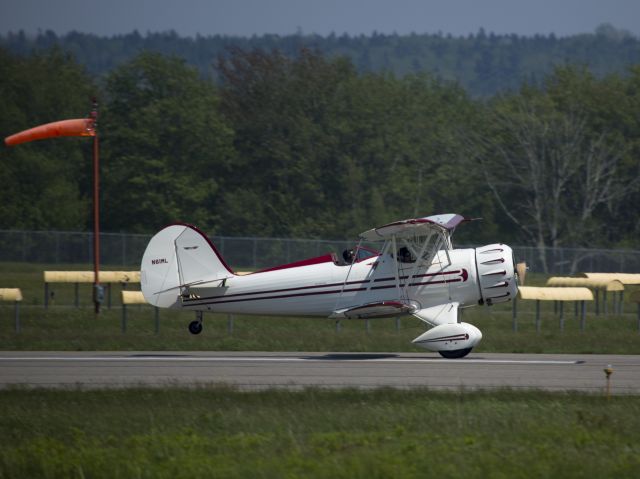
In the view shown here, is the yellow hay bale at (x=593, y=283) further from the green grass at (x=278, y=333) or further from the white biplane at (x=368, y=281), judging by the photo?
the white biplane at (x=368, y=281)

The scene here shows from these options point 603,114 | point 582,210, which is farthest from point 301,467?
point 603,114

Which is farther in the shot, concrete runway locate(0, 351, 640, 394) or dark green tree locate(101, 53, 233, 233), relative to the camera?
dark green tree locate(101, 53, 233, 233)

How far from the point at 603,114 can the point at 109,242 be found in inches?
1227

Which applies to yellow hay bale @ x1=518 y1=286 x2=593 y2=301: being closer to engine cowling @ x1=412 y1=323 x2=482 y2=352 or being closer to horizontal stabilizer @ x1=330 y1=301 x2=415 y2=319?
horizontal stabilizer @ x1=330 y1=301 x2=415 y2=319

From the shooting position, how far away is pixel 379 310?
22578 millimetres

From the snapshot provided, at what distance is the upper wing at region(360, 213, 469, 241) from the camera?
72.4ft

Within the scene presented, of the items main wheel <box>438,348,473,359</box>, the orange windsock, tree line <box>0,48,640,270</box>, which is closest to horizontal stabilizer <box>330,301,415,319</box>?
main wheel <box>438,348,473,359</box>

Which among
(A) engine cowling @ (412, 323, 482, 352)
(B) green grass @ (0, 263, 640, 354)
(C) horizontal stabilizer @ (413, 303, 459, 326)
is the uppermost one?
(C) horizontal stabilizer @ (413, 303, 459, 326)

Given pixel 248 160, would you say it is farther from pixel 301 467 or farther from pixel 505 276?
pixel 301 467

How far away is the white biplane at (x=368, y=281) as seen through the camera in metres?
22.4

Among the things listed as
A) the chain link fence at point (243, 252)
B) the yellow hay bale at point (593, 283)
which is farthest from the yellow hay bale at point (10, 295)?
the chain link fence at point (243, 252)

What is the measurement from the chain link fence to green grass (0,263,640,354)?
1521 centimetres

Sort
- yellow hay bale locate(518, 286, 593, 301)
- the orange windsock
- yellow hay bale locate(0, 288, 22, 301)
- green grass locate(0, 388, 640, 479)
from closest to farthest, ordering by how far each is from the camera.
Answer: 1. green grass locate(0, 388, 640, 479)
2. yellow hay bale locate(0, 288, 22, 301)
3. yellow hay bale locate(518, 286, 593, 301)
4. the orange windsock

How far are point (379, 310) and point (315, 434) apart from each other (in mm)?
9310
